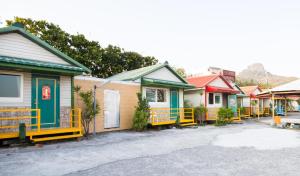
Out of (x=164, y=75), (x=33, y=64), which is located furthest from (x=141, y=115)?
(x=33, y=64)

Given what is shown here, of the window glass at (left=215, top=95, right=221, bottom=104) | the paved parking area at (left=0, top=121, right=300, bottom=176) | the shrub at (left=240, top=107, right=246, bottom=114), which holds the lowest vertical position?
the paved parking area at (left=0, top=121, right=300, bottom=176)

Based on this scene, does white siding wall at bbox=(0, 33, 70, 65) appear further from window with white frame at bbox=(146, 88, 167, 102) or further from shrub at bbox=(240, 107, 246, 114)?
shrub at bbox=(240, 107, 246, 114)

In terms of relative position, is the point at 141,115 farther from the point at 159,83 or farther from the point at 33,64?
the point at 33,64

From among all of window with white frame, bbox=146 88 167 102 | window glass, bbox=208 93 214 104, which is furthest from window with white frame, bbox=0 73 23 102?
window glass, bbox=208 93 214 104

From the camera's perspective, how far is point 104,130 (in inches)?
510

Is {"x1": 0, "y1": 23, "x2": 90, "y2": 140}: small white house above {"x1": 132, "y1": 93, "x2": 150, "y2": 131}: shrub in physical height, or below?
above

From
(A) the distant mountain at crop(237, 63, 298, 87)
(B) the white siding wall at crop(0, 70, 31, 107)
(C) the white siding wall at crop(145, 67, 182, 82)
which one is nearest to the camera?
(B) the white siding wall at crop(0, 70, 31, 107)

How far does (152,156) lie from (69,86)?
596cm

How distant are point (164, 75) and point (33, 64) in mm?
10049

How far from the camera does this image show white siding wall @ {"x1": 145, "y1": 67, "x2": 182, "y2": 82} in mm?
16525

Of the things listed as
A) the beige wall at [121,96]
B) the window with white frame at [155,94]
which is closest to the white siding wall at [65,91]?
the beige wall at [121,96]

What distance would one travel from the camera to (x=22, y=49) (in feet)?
32.0

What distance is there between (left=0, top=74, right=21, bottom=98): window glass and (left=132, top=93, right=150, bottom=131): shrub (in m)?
6.45

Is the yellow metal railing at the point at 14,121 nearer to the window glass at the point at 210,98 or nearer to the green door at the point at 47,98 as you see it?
the green door at the point at 47,98
